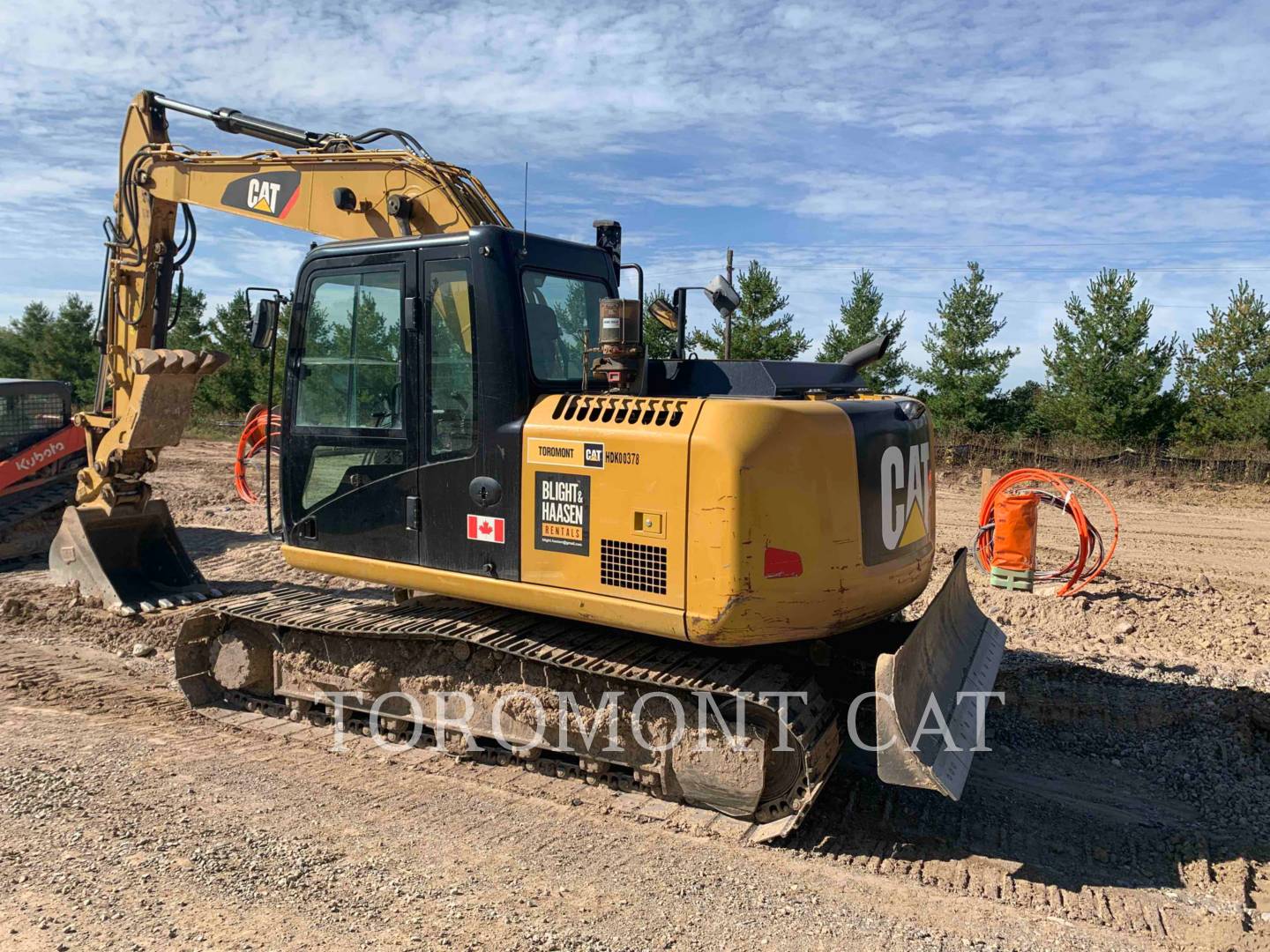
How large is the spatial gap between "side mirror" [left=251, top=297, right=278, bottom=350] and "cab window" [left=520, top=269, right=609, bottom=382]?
1.61 meters

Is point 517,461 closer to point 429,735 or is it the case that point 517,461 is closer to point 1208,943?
point 429,735

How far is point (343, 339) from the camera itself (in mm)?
5520

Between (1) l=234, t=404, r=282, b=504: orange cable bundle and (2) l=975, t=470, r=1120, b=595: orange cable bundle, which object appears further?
(1) l=234, t=404, r=282, b=504: orange cable bundle

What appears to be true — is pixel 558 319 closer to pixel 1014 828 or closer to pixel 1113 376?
pixel 1014 828

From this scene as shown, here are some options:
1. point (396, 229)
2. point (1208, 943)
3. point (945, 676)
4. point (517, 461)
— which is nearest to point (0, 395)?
point (396, 229)

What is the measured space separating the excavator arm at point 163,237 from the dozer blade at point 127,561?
1 centimetres

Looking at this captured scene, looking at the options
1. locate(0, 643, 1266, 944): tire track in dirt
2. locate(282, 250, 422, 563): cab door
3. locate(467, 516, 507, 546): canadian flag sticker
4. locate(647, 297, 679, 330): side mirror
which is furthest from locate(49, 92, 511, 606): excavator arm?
locate(0, 643, 1266, 944): tire track in dirt

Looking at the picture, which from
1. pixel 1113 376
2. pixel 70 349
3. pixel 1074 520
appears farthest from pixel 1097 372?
pixel 70 349

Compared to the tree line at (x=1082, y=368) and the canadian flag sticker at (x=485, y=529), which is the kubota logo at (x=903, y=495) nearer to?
the canadian flag sticker at (x=485, y=529)

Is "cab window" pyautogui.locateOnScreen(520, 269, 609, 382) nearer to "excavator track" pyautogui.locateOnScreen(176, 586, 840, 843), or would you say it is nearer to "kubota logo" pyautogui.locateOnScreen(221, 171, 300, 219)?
"excavator track" pyautogui.locateOnScreen(176, 586, 840, 843)

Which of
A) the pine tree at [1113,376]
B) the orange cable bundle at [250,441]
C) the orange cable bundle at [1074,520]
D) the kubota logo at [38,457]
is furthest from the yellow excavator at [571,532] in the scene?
the pine tree at [1113,376]

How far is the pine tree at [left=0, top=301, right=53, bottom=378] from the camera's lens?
40.7m

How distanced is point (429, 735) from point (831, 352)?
73.3 feet

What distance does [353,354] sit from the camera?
Result: 5477 mm
